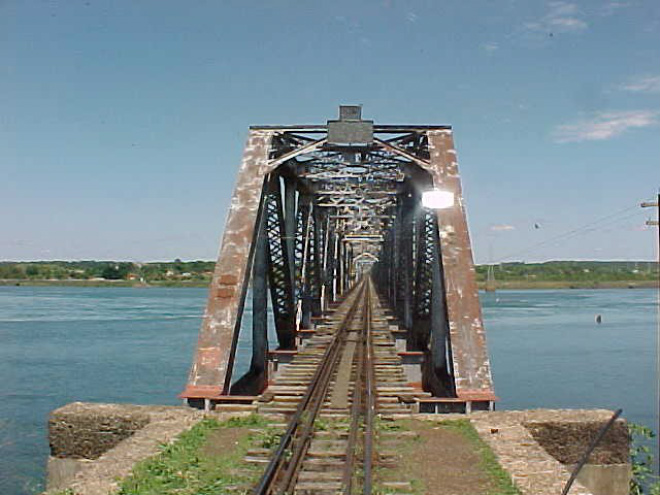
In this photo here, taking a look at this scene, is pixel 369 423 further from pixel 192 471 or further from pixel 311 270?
pixel 311 270

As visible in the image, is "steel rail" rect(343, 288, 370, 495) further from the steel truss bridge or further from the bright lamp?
the bright lamp

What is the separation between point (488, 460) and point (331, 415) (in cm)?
276

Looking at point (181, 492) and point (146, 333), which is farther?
point (146, 333)

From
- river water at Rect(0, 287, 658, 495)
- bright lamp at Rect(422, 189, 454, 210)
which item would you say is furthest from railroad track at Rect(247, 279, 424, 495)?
river water at Rect(0, 287, 658, 495)

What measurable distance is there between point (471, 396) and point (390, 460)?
2729mm

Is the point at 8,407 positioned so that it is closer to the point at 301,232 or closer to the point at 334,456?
the point at 301,232

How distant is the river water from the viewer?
82.2ft

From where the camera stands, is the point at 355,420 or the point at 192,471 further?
the point at 355,420

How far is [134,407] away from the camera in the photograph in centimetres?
942

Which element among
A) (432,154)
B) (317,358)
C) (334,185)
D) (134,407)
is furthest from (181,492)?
(334,185)

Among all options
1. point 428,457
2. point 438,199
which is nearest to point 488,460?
point 428,457

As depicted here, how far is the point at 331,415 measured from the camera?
959 centimetres

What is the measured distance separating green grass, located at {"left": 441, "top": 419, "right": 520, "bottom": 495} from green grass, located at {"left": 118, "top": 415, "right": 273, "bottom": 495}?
2307 millimetres

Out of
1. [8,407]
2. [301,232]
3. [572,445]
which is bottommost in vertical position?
[8,407]
